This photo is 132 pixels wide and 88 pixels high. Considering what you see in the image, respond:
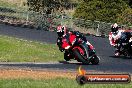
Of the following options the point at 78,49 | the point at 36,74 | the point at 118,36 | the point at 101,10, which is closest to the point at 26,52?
the point at 78,49

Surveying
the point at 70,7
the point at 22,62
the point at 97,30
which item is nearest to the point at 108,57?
the point at 22,62

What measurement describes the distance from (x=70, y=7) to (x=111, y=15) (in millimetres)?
16452

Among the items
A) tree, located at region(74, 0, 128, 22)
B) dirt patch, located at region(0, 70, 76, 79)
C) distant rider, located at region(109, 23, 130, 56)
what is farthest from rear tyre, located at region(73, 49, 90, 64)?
tree, located at region(74, 0, 128, 22)

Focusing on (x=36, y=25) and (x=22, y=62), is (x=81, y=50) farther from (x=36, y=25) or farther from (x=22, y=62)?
(x=36, y=25)

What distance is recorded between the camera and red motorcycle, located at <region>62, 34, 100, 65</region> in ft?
72.9

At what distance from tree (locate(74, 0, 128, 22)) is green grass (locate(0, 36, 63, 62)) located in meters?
20.3

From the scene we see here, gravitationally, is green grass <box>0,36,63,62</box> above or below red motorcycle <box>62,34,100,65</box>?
below

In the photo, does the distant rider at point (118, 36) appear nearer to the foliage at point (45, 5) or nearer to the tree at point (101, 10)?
the tree at point (101, 10)

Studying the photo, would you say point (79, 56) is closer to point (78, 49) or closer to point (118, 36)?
point (78, 49)

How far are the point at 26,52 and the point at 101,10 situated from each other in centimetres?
2450

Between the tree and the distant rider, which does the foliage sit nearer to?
the tree

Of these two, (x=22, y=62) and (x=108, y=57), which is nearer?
(x=22, y=62)

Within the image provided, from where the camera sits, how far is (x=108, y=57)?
26.8 m

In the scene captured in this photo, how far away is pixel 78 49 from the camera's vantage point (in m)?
22.4
